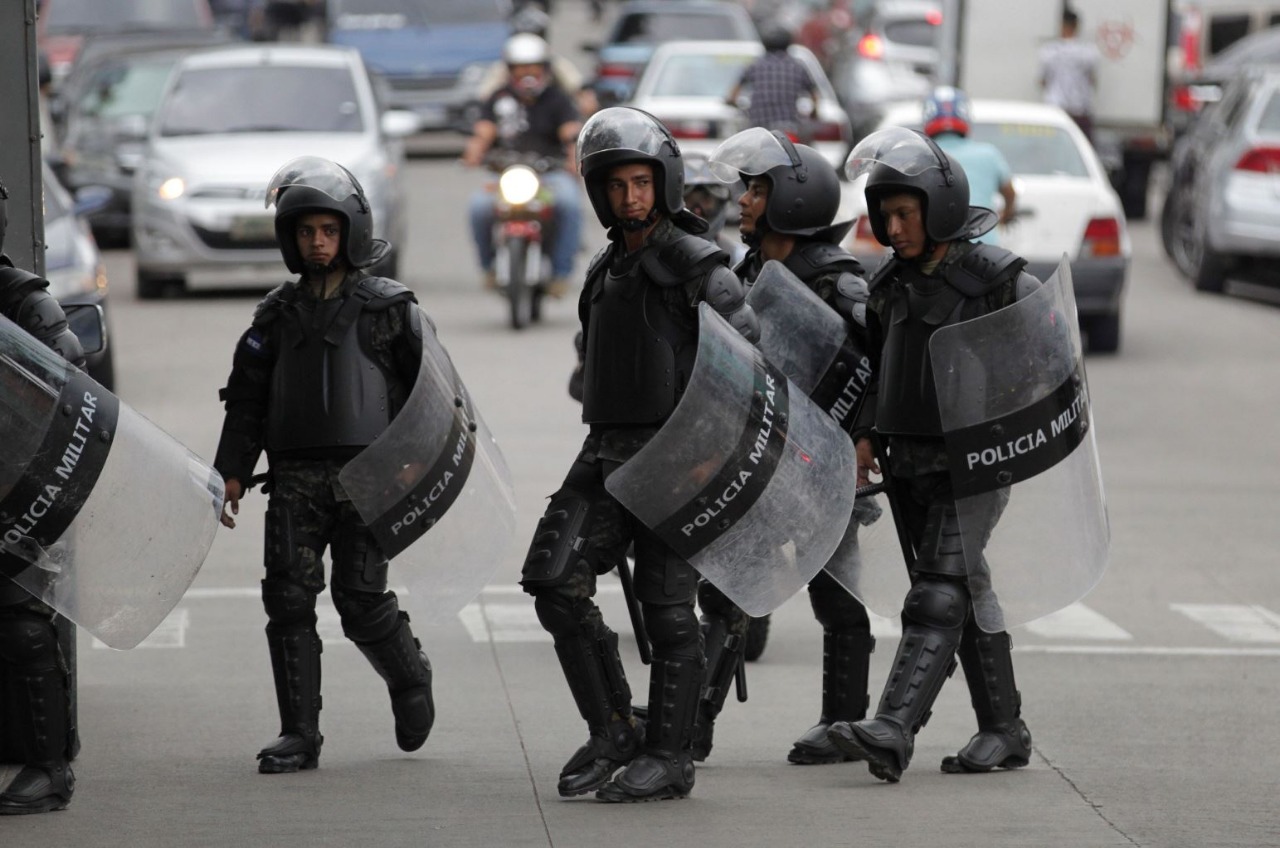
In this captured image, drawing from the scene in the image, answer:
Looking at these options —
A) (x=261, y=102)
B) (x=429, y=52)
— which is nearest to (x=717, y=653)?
(x=261, y=102)

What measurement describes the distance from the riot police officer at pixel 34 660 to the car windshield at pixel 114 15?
21.9 meters

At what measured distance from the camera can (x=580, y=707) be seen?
640cm

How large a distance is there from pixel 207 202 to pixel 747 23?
14481mm

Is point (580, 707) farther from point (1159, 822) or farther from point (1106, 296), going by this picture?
point (1106, 296)

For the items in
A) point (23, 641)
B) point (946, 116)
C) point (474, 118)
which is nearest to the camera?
point (23, 641)

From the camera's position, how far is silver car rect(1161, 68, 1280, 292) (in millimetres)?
18438

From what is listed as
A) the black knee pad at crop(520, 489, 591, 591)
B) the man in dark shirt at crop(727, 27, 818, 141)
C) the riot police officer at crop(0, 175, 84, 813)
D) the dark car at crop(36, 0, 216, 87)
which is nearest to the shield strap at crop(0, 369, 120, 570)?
the riot police officer at crop(0, 175, 84, 813)

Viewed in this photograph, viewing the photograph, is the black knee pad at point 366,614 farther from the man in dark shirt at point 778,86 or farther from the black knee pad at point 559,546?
the man in dark shirt at point 778,86

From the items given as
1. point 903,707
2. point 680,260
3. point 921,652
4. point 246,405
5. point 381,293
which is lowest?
point 903,707

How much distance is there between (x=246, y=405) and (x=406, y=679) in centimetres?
90

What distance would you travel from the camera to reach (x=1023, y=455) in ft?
21.4

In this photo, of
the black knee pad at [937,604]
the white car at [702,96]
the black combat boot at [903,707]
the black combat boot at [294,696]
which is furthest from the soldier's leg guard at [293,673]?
the white car at [702,96]

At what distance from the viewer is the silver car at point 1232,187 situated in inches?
726

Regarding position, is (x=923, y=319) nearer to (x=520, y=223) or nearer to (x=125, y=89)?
(x=520, y=223)
